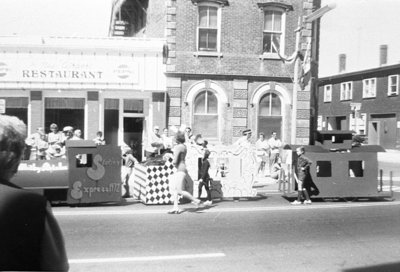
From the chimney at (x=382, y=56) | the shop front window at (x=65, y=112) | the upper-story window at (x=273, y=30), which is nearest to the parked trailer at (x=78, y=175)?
the shop front window at (x=65, y=112)

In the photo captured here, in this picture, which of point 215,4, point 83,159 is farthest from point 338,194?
point 215,4

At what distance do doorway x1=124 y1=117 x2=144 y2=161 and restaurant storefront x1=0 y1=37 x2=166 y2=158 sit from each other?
6 cm

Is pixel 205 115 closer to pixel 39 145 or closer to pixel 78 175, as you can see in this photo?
pixel 39 145

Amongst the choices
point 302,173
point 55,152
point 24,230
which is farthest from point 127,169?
point 24,230

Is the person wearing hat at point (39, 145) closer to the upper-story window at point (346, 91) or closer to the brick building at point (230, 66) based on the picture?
the brick building at point (230, 66)

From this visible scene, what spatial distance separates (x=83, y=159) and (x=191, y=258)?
5.45 m

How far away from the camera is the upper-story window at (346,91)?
43875 millimetres

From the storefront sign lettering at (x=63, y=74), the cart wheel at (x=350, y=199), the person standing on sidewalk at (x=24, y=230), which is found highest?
the storefront sign lettering at (x=63, y=74)

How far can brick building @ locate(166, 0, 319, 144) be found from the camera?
62.7 ft

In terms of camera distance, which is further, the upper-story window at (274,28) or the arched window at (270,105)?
the arched window at (270,105)

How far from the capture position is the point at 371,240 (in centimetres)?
784

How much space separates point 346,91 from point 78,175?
125ft

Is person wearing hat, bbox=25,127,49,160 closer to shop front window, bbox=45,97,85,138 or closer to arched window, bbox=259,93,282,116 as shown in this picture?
shop front window, bbox=45,97,85,138

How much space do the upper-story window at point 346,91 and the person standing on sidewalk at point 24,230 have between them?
44.1 metres
